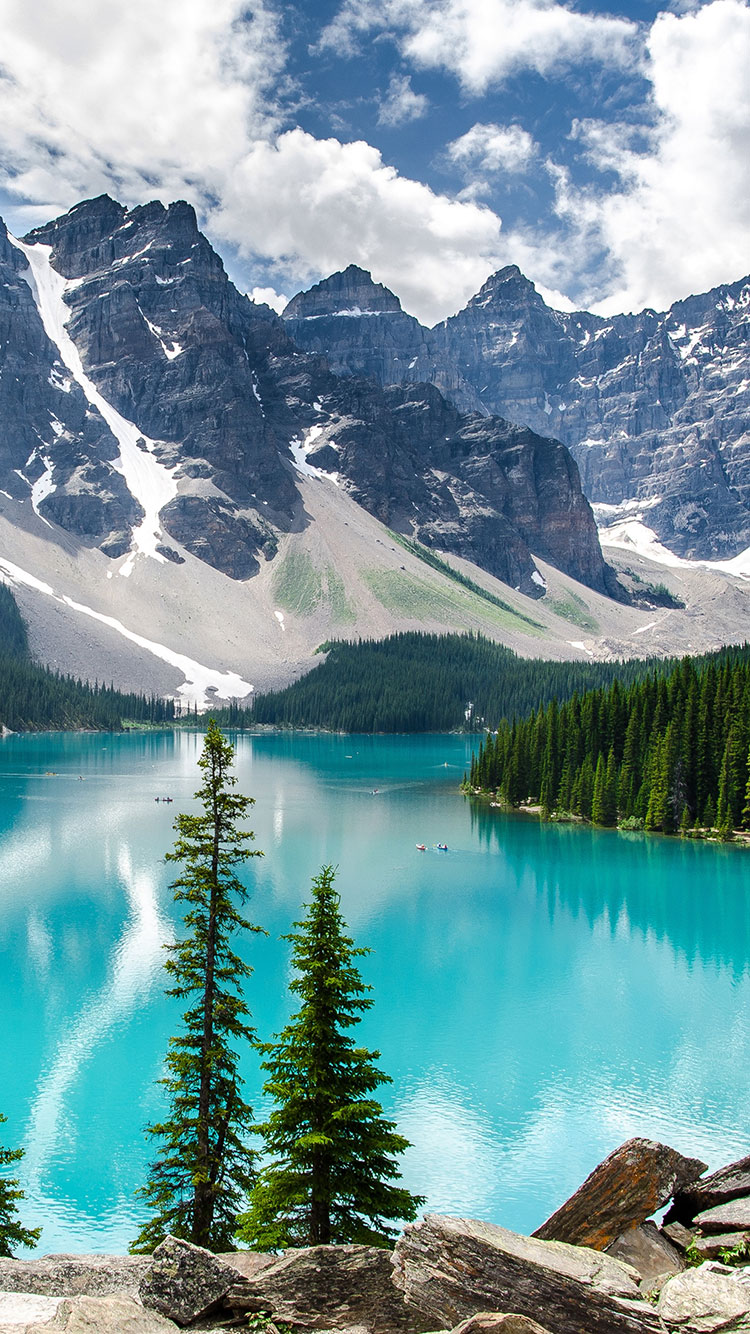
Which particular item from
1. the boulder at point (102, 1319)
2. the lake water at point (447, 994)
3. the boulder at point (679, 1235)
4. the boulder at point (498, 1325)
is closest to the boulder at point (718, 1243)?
the boulder at point (679, 1235)

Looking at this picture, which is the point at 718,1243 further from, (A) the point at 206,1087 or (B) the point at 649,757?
(B) the point at 649,757

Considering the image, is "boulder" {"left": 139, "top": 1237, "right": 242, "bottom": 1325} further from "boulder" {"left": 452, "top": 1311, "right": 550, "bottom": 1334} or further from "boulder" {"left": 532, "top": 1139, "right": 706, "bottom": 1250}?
"boulder" {"left": 532, "top": 1139, "right": 706, "bottom": 1250}

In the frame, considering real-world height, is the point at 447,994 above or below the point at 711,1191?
below

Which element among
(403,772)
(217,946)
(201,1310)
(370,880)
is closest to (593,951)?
(370,880)

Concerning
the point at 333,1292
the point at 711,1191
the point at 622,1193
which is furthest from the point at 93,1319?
the point at 711,1191

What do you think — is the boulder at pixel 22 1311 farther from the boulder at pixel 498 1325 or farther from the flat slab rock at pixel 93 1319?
the boulder at pixel 498 1325

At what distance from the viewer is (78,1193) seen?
2348cm

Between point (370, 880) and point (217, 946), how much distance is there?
43.9 meters

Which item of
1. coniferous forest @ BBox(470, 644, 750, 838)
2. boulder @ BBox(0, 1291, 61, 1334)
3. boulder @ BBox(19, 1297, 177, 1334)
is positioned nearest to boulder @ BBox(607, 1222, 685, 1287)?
boulder @ BBox(19, 1297, 177, 1334)

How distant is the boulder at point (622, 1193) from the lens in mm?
11977

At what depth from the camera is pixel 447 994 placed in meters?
38.8

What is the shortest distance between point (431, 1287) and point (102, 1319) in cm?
336

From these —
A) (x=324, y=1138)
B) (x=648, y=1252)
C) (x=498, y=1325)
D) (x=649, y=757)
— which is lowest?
(x=648, y=1252)

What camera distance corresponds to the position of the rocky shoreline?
880cm
